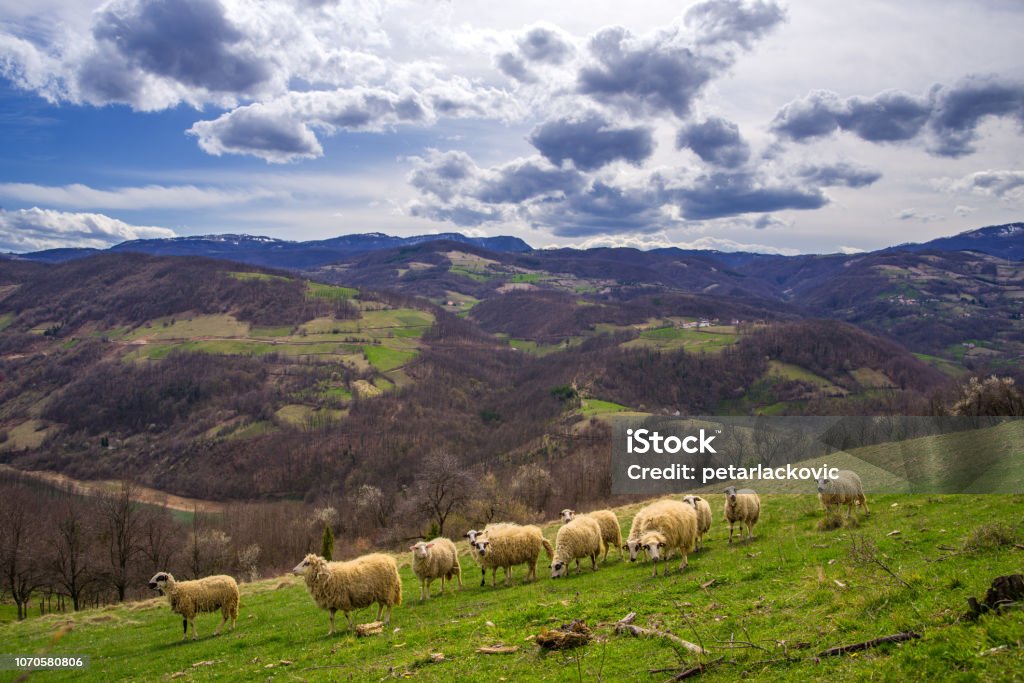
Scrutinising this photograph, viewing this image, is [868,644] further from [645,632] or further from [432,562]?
[432,562]

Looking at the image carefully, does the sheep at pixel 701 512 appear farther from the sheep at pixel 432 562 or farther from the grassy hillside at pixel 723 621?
the sheep at pixel 432 562

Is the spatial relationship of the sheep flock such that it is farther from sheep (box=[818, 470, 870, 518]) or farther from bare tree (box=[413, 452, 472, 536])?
bare tree (box=[413, 452, 472, 536])

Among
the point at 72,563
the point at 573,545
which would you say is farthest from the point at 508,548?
the point at 72,563

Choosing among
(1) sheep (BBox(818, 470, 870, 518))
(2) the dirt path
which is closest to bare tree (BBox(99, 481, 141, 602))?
(1) sheep (BBox(818, 470, 870, 518))

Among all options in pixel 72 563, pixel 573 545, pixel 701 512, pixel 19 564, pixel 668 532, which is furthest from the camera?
pixel 19 564

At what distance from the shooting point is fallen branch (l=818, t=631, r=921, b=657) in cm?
923

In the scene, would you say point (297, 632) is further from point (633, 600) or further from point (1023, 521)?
point (1023, 521)

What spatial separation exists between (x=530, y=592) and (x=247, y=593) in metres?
22.7

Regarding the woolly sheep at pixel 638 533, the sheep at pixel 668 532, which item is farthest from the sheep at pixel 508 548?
the sheep at pixel 668 532

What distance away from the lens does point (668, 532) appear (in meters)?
20.8

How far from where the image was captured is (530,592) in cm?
2006

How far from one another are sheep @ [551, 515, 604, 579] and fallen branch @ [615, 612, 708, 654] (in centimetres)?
933

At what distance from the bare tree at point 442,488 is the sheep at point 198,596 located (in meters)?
28.5

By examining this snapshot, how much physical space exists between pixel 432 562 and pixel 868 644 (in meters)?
17.2
